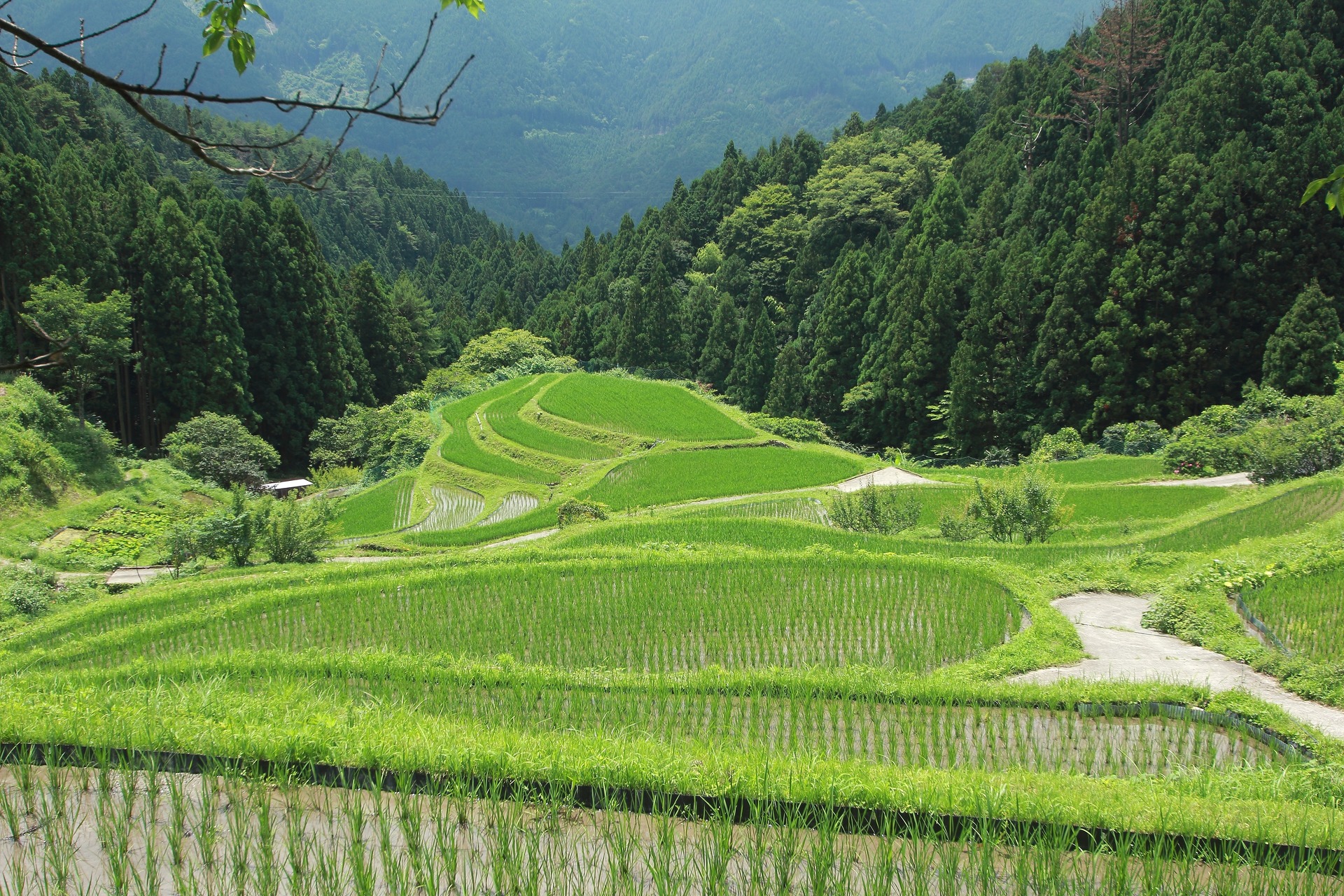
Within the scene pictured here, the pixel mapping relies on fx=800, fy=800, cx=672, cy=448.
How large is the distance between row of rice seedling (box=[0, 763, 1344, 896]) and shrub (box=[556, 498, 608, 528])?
51.7ft

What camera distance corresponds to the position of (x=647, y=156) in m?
182

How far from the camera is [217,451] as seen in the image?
3362 centimetres

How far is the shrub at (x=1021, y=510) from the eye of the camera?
49.4ft

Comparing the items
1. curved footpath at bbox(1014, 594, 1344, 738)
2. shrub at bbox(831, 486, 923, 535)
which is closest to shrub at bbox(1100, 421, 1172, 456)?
shrub at bbox(831, 486, 923, 535)

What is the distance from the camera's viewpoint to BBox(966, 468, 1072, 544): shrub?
15055 millimetres

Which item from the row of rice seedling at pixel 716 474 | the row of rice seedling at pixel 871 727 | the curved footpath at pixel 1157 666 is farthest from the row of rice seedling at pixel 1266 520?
the row of rice seedling at pixel 716 474

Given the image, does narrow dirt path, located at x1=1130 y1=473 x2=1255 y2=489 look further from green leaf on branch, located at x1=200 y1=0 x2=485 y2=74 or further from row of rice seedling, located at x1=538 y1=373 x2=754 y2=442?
green leaf on branch, located at x1=200 y1=0 x2=485 y2=74

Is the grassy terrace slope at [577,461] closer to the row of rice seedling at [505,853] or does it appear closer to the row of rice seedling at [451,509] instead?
the row of rice seedling at [451,509]

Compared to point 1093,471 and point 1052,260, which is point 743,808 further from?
point 1052,260

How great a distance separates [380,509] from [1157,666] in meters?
24.9

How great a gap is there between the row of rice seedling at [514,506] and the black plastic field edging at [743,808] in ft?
64.0

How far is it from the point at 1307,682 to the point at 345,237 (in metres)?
97.3

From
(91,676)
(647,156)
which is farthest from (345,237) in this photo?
(647,156)

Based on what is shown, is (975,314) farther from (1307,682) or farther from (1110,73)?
(1307,682)
